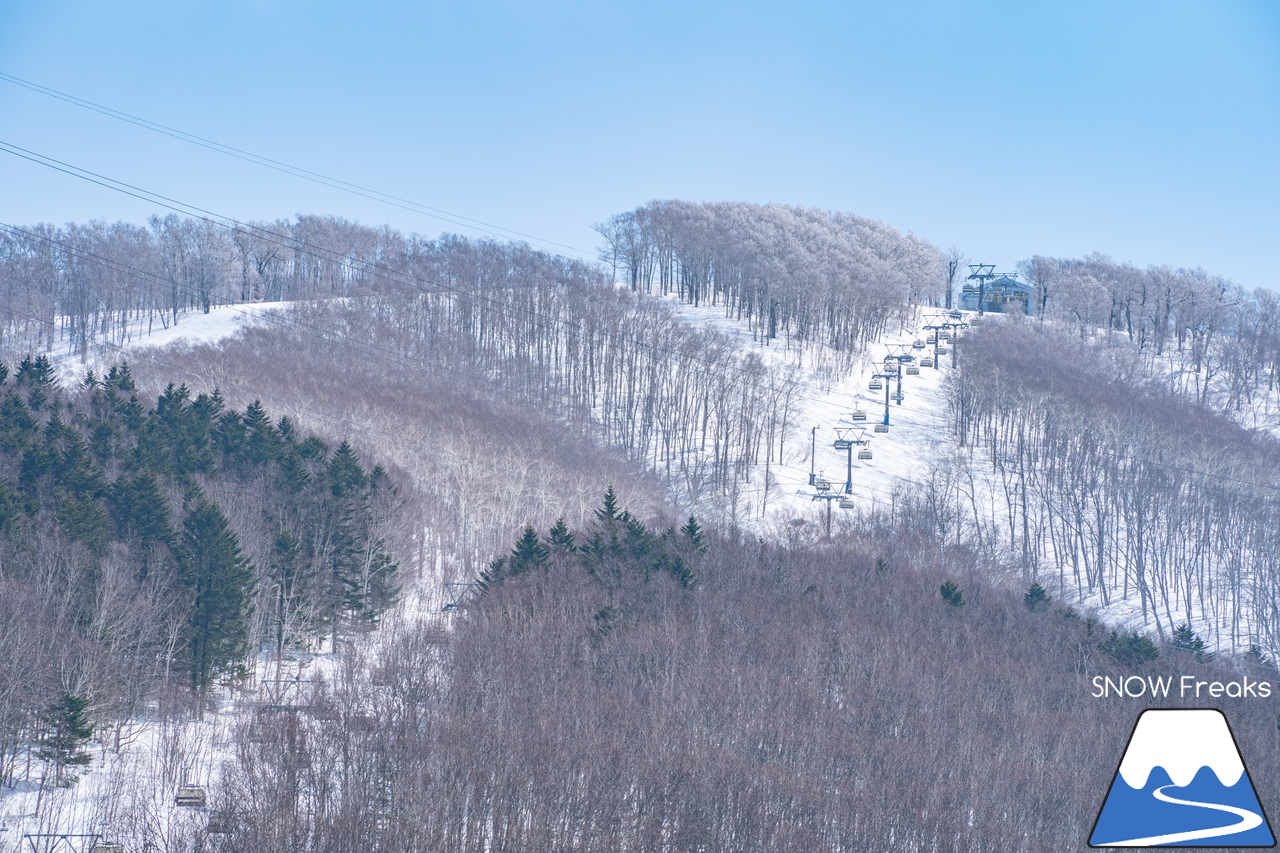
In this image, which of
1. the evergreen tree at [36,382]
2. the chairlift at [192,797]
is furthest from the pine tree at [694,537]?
the evergreen tree at [36,382]

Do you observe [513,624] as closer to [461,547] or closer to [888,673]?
[888,673]

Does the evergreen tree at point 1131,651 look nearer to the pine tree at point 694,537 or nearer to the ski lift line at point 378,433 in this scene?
the pine tree at point 694,537

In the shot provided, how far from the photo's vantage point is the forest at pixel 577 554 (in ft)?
84.3

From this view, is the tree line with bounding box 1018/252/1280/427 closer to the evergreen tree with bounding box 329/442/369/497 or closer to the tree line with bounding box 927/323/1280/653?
the tree line with bounding box 927/323/1280/653

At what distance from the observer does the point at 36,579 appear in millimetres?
31719

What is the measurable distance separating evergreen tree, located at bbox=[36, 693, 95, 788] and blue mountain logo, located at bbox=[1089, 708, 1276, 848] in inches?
927

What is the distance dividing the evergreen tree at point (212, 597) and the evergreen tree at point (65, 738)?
7.77 metres

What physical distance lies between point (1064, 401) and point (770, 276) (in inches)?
1320

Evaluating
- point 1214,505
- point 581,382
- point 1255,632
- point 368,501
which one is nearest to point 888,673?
point 368,501

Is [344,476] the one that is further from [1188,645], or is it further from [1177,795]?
[1188,645]

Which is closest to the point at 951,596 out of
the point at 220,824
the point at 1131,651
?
the point at 1131,651

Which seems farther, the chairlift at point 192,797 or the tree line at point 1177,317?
the tree line at point 1177,317

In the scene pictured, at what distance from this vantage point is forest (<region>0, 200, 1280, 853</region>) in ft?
84.3

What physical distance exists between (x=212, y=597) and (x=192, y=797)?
39.7ft
